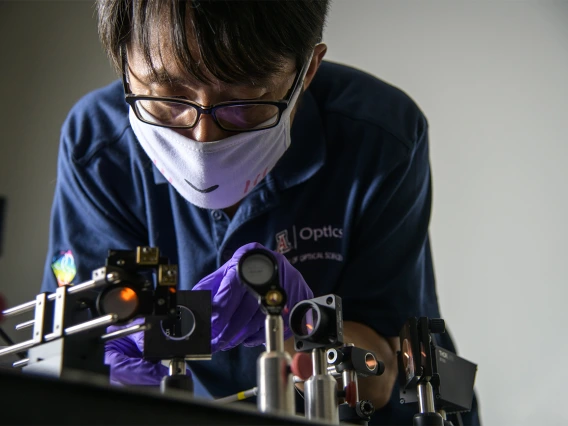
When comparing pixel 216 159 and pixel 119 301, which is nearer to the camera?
pixel 119 301

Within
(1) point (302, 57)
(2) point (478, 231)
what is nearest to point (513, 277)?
(2) point (478, 231)

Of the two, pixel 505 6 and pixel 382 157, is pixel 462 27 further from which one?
pixel 382 157

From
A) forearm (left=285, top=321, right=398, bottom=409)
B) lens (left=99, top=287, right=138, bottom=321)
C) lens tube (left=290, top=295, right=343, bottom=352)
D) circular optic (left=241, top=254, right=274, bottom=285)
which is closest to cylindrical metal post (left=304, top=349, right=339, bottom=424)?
lens tube (left=290, top=295, right=343, bottom=352)

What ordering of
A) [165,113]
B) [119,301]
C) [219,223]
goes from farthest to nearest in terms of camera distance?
[219,223] < [165,113] < [119,301]

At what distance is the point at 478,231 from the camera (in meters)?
2.36

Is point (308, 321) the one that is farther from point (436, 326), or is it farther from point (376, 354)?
point (376, 354)

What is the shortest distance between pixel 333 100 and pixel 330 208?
295mm

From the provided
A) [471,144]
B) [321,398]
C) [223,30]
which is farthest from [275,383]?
[471,144]

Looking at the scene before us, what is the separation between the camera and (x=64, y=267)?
64.0 inches

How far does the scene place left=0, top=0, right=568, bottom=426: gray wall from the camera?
226cm

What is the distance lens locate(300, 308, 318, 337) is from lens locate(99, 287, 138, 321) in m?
0.23

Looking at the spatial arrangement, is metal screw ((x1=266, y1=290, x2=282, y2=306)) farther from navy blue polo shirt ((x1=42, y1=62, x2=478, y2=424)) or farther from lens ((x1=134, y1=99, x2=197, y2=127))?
navy blue polo shirt ((x1=42, y1=62, x2=478, y2=424))

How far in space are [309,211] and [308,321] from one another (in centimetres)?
68

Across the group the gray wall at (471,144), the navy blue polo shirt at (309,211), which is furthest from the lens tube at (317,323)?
the gray wall at (471,144)
